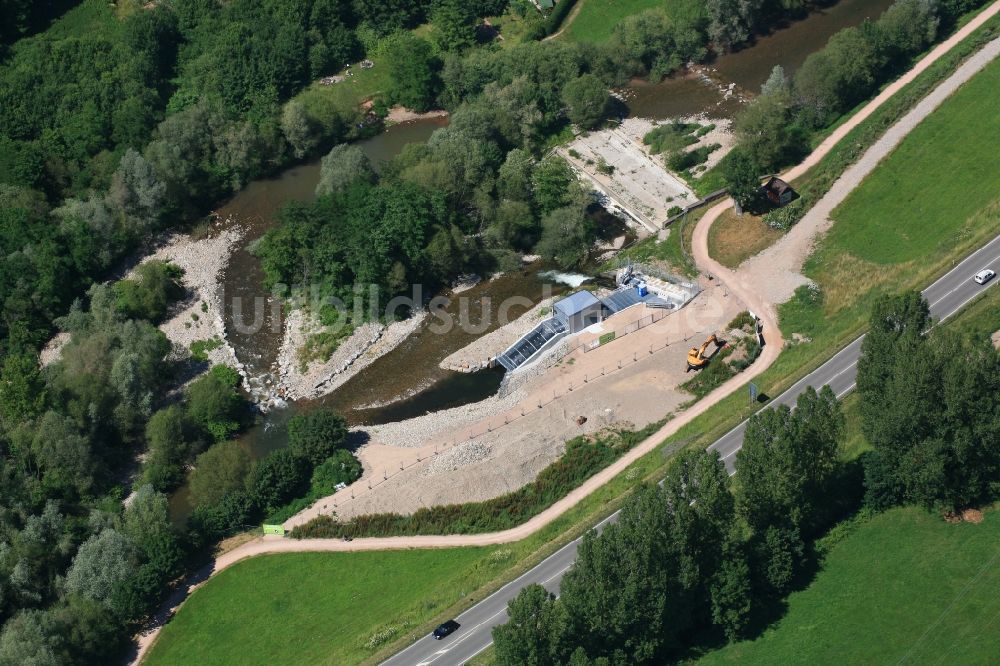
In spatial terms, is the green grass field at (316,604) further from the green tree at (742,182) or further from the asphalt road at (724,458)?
the green tree at (742,182)

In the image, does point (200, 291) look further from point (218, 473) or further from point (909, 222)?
point (909, 222)

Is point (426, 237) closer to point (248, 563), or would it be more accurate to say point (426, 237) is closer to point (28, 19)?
point (248, 563)

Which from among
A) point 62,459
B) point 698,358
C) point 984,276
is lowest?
point 698,358

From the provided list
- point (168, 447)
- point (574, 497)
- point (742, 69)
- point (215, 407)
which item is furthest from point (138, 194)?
point (742, 69)

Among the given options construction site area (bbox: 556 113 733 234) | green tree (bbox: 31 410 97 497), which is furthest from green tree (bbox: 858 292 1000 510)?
green tree (bbox: 31 410 97 497)

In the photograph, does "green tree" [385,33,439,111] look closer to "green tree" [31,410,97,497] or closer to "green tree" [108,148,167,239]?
"green tree" [108,148,167,239]
